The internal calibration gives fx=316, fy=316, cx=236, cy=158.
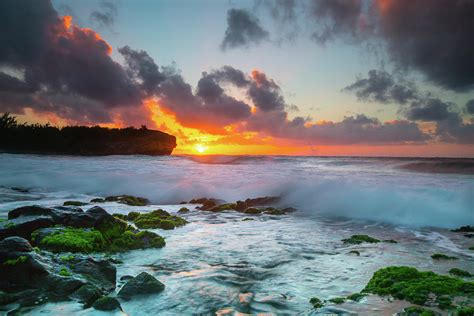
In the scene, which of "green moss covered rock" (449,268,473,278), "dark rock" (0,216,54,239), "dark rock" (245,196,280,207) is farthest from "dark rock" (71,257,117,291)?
"dark rock" (245,196,280,207)

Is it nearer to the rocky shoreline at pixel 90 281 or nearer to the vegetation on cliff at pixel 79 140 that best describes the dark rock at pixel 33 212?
the rocky shoreline at pixel 90 281

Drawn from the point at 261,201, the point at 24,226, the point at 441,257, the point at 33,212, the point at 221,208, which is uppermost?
the point at 33,212

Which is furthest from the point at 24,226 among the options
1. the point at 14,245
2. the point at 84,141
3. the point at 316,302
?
the point at 84,141

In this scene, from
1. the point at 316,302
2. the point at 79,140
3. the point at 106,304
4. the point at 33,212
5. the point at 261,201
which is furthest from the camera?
the point at 79,140

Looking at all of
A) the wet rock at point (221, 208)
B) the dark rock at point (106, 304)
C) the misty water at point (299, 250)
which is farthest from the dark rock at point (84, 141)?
the dark rock at point (106, 304)

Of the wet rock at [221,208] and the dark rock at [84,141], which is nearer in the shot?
the wet rock at [221,208]

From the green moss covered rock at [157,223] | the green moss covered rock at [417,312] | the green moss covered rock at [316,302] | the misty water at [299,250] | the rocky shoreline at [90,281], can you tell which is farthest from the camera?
the green moss covered rock at [157,223]

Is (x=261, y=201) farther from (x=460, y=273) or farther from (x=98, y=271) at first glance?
(x=98, y=271)

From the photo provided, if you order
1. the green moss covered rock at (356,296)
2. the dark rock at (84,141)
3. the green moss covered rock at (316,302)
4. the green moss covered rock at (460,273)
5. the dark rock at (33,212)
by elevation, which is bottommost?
the green moss covered rock at (460,273)

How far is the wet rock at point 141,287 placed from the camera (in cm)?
451

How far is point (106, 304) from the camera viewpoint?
3953 mm

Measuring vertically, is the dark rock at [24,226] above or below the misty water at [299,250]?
above

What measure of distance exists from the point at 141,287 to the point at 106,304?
715mm

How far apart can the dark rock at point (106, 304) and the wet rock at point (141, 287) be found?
44 cm
